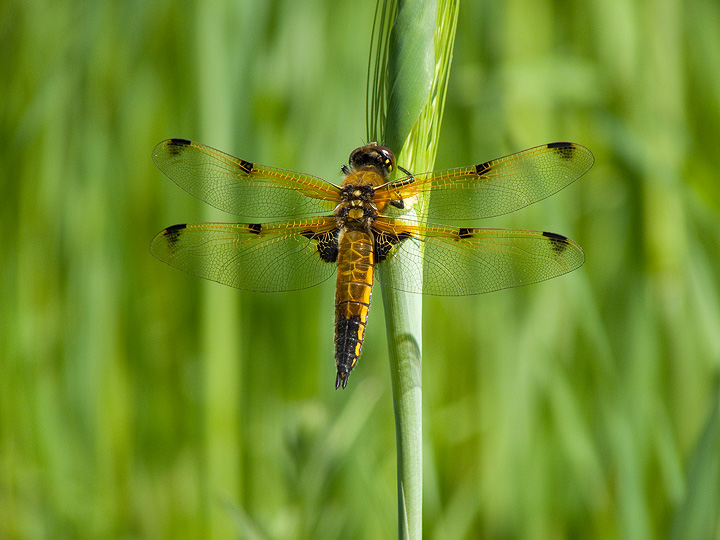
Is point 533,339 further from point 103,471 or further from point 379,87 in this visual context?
point 103,471

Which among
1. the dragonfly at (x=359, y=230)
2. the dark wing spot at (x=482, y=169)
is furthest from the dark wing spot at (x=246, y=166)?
the dark wing spot at (x=482, y=169)

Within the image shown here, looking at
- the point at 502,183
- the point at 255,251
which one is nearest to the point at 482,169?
the point at 502,183

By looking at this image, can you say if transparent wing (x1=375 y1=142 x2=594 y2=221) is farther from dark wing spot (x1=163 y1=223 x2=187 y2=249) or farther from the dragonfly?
dark wing spot (x1=163 y1=223 x2=187 y2=249)

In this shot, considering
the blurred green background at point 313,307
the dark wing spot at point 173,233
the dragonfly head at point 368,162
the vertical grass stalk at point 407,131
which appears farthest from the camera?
the blurred green background at point 313,307

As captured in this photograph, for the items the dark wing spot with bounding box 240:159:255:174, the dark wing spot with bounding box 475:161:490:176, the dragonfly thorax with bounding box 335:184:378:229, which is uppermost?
the dark wing spot with bounding box 240:159:255:174

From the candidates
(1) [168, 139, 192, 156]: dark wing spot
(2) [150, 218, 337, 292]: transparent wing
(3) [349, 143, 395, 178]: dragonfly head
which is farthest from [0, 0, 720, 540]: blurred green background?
(3) [349, 143, 395, 178]: dragonfly head

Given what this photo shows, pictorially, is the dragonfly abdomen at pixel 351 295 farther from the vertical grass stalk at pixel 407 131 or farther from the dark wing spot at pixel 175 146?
the dark wing spot at pixel 175 146

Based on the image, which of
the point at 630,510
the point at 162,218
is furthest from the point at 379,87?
the point at 162,218
